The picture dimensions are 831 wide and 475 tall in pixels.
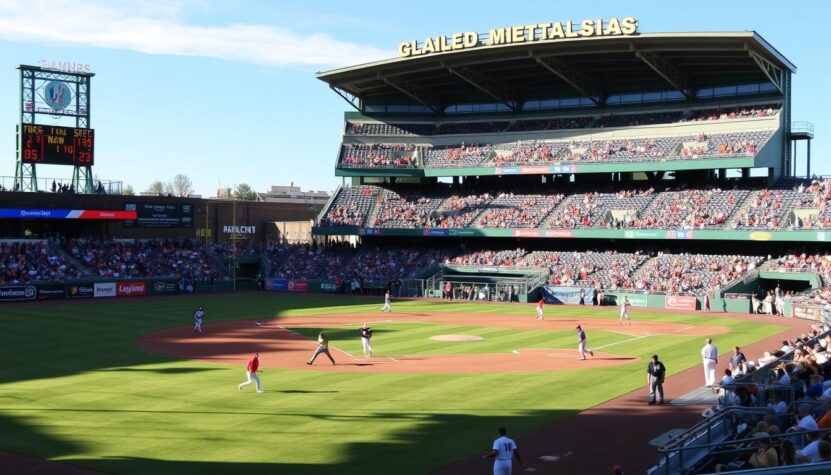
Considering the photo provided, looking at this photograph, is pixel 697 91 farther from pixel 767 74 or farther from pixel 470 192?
pixel 470 192

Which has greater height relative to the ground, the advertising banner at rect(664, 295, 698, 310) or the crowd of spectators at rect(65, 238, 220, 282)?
the crowd of spectators at rect(65, 238, 220, 282)

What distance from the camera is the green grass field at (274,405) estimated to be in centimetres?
1766

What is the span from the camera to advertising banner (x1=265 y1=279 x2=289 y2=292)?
2746 inches

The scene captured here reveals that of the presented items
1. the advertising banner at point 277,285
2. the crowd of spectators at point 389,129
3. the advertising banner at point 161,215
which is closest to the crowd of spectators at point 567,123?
the crowd of spectators at point 389,129

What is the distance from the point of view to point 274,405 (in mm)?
22625

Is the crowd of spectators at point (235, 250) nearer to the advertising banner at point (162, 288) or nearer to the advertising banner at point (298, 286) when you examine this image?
the advertising banner at point (298, 286)

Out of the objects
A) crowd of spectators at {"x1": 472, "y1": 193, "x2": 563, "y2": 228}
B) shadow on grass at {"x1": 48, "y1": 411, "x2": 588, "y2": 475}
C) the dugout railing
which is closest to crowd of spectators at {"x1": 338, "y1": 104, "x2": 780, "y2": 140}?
crowd of spectators at {"x1": 472, "y1": 193, "x2": 563, "y2": 228}

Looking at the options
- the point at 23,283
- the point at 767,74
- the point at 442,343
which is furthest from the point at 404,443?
the point at 767,74

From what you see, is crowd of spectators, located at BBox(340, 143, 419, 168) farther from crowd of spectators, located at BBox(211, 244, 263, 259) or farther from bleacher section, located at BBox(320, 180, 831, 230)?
crowd of spectators, located at BBox(211, 244, 263, 259)

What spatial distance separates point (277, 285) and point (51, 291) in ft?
63.0

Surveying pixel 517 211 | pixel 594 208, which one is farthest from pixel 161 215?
pixel 594 208

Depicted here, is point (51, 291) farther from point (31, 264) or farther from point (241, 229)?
point (241, 229)

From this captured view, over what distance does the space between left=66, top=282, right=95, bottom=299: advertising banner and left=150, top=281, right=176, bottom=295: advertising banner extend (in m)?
5.07

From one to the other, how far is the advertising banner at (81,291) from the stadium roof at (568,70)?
2953 centimetres
